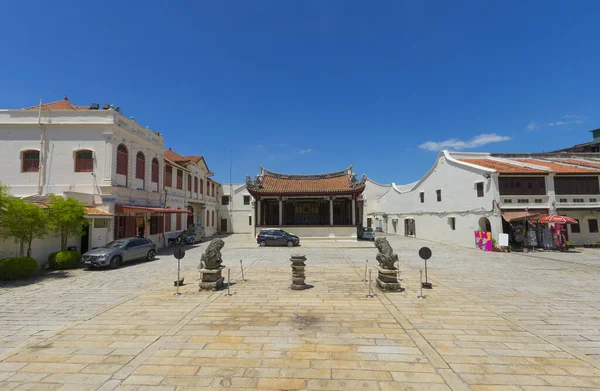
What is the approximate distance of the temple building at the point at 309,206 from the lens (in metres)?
26.2

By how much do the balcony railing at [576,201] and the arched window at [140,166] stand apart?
31.2 meters

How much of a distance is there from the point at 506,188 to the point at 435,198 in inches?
288

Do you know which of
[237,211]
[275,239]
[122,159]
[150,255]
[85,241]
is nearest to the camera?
[85,241]

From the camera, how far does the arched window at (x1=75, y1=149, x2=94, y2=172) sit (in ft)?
54.4

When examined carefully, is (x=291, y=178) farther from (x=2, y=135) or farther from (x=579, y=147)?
(x=579, y=147)

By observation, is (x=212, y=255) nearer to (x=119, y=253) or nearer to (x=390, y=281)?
(x=390, y=281)

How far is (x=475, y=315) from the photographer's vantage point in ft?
22.4

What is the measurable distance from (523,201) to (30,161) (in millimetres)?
33768

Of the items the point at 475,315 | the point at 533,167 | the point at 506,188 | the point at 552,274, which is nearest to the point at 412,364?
the point at 475,315

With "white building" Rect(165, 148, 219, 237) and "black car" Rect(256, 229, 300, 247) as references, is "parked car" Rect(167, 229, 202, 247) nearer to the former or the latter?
"white building" Rect(165, 148, 219, 237)

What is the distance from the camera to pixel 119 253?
45.0ft

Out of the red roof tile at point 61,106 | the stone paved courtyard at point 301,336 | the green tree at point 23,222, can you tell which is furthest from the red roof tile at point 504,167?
the red roof tile at point 61,106

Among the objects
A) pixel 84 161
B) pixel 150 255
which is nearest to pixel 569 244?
pixel 150 255

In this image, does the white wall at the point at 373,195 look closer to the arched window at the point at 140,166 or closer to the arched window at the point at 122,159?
the arched window at the point at 140,166
